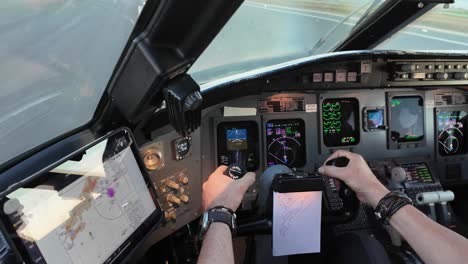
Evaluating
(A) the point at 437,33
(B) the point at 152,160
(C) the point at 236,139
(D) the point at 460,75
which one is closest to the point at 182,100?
(B) the point at 152,160

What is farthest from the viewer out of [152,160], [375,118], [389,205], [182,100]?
[375,118]

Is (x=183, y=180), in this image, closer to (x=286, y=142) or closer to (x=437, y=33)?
(x=286, y=142)

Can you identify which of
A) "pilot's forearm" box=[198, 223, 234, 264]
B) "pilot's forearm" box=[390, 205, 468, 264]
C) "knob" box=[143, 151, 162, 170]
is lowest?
"pilot's forearm" box=[390, 205, 468, 264]

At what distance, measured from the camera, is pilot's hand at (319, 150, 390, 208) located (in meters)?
1.35

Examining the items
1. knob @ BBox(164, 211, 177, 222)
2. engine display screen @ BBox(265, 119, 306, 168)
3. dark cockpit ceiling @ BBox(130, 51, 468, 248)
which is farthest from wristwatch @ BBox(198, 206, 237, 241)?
engine display screen @ BBox(265, 119, 306, 168)

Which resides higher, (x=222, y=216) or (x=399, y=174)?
(x=222, y=216)

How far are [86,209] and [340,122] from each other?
1857 millimetres

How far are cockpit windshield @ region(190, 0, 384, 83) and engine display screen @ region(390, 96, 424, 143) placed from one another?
1.88 ft

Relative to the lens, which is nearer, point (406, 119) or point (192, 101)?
point (192, 101)

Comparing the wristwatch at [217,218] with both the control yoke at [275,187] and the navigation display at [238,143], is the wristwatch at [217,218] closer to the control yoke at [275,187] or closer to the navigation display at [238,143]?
the control yoke at [275,187]

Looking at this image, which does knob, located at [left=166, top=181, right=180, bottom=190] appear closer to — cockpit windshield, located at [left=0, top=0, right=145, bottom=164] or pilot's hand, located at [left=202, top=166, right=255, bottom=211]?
pilot's hand, located at [left=202, top=166, right=255, bottom=211]

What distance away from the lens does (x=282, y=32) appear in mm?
2383

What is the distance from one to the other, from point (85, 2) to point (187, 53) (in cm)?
28

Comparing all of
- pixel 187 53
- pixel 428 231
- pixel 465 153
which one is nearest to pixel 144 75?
pixel 187 53
